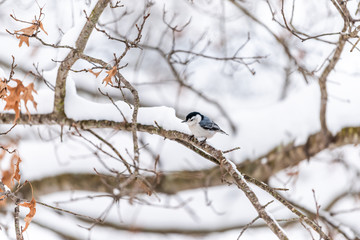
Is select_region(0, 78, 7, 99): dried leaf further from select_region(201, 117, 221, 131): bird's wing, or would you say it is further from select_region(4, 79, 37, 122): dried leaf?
select_region(201, 117, 221, 131): bird's wing

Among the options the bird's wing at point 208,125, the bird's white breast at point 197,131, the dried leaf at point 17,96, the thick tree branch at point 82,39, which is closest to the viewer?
the dried leaf at point 17,96

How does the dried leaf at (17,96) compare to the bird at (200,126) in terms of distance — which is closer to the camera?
the dried leaf at (17,96)

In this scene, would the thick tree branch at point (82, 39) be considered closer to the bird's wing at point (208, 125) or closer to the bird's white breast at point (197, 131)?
the bird's white breast at point (197, 131)

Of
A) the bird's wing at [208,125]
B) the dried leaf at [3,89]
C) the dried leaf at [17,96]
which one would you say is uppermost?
the bird's wing at [208,125]

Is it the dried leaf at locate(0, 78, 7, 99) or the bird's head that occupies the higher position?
the bird's head

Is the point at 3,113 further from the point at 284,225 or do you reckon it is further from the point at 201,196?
the point at 284,225

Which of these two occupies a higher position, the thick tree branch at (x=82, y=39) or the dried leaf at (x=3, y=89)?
the thick tree branch at (x=82, y=39)

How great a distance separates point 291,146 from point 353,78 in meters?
1.13

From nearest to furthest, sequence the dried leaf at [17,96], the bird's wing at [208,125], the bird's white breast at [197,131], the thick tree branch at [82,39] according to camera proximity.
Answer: the dried leaf at [17,96] < the thick tree branch at [82,39] < the bird's white breast at [197,131] < the bird's wing at [208,125]

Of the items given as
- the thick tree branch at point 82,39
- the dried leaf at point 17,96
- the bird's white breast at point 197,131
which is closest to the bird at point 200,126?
the bird's white breast at point 197,131

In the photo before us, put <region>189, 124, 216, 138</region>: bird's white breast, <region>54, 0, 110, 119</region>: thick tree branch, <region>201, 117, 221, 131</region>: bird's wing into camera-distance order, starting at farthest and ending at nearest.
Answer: <region>201, 117, 221, 131</region>: bird's wing → <region>189, 124, 216, 138</region>: bird's white breast → <region>54, 0, 110, 119</region>: thick tree branch

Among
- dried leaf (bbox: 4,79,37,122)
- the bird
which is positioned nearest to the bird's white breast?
the bird

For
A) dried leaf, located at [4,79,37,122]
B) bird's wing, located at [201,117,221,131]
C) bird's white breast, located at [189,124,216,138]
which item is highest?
bird's wing, located at [201,117,221,131]

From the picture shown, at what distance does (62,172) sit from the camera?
4.77 metres
